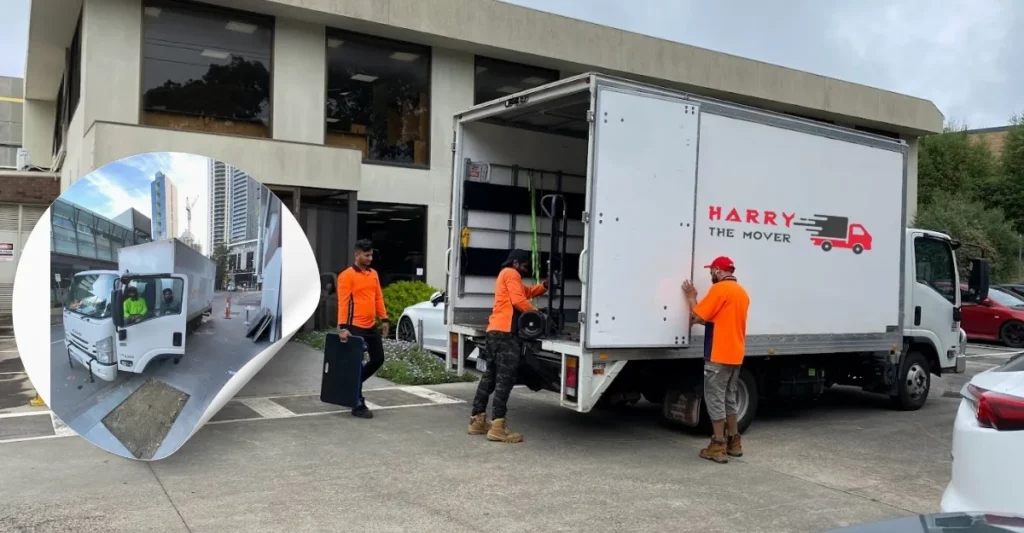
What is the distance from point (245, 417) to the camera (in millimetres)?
8266

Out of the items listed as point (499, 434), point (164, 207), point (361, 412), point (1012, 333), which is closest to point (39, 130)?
point (361, 412)

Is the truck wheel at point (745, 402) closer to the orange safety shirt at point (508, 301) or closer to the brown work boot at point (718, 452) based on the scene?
the brown work boot at point (718, 452)

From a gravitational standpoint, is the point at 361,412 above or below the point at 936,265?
below

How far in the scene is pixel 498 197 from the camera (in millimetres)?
8750

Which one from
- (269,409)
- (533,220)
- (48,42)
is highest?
(48,42)

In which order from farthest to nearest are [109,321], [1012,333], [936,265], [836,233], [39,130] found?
[39,130], [1012,333], [936,265], [836,233], [109,321]

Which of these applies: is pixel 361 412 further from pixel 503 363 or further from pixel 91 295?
pixel 91 295

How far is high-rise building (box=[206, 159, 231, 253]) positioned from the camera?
643cm

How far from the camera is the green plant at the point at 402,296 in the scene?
1575 centimetres

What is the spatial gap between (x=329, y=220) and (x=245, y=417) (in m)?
8.84

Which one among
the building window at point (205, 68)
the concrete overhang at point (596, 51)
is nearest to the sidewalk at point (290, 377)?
the building window at point (205, 68)

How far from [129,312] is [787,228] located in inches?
230

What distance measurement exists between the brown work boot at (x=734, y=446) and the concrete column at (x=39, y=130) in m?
28.9

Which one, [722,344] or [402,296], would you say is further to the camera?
[402,296]
